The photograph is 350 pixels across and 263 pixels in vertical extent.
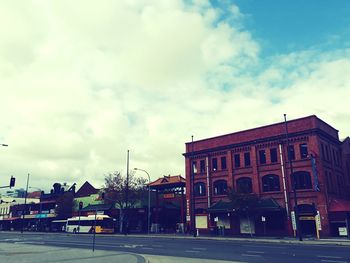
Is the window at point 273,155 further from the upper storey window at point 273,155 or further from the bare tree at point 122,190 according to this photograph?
the bare tree at point 122,190

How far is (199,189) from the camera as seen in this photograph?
49719 millimetres

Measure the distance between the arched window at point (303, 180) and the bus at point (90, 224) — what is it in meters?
31.9

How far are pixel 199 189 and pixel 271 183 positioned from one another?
11.7m

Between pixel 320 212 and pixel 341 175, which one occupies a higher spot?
pixel 341 175

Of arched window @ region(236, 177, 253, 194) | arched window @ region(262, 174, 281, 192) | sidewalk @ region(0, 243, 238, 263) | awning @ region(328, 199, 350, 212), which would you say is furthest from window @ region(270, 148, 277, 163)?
sidewalk @ region(0, 243, 238, 263)

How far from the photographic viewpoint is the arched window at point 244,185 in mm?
40469

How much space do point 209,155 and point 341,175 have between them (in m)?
18.6

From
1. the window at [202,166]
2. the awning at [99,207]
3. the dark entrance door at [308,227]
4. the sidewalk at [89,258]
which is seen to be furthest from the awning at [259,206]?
the awning at [99,207]

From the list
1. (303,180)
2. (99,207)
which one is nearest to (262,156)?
(303,180)

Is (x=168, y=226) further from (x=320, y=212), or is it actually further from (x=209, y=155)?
(x=320, y=212)

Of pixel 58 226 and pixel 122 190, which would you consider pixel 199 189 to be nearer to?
pixel 122 190

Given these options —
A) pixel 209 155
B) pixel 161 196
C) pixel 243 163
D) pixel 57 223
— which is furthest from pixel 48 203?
pixel 243 163

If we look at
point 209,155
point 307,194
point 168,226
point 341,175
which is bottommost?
point 168,226

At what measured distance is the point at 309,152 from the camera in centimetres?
3944
